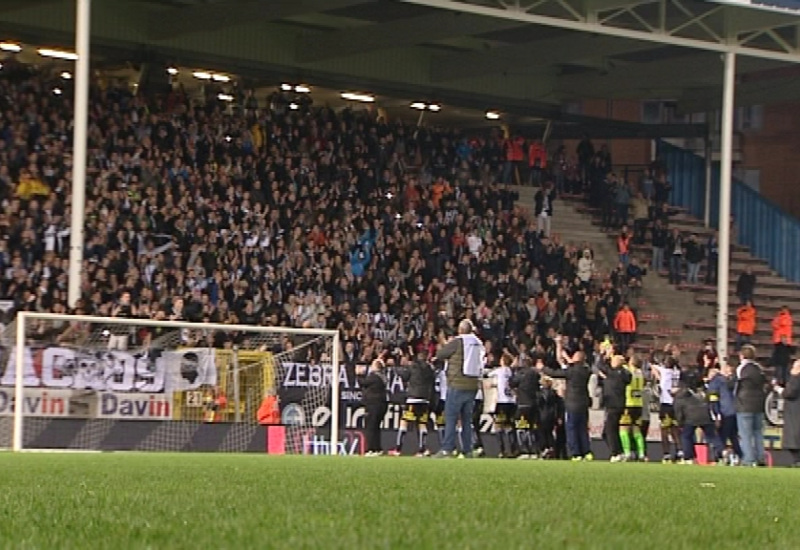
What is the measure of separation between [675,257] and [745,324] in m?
3.86

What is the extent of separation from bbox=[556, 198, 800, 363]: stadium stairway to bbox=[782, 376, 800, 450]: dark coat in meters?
13.6

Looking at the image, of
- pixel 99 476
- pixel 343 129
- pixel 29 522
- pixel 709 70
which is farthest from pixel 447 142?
pixel 29 522

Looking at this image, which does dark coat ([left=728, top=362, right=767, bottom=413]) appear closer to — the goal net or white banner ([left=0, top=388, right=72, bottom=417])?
the goal net

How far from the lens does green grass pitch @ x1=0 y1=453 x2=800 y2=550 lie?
640 cm

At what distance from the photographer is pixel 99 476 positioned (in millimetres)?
13227

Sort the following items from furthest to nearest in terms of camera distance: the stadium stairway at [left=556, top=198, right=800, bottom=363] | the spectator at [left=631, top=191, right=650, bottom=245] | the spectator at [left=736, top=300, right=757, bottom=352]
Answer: the spectator at [left=631, top=191, right=650, bottom=245], the stadium stairway at [left=556, top=198, right=800, bottom=363], the spectator at [left=736, top=300, right=757, bottom=352]

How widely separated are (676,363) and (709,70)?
1215cm

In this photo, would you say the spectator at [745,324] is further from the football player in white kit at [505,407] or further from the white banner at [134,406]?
the white banner at [134,406]

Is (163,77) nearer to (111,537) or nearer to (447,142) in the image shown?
(447,142)

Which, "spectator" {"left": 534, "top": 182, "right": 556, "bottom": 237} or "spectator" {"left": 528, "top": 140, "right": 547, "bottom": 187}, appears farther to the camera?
"spectator" {"left": 528, "top": 140, "right": 547, "bottom": 187}

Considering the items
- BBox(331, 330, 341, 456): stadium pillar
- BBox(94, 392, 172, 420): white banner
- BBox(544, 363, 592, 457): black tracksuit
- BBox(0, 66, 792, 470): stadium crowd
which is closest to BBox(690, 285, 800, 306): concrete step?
BBox(0, 66, 792, 470): stadium crowd

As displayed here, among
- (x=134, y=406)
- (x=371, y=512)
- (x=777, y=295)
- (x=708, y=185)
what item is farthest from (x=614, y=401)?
(x=371, y=512)

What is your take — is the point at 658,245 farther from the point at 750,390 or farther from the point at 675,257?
the point at 750,390

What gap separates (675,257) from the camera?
4412cm
